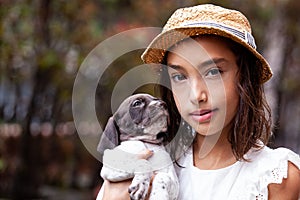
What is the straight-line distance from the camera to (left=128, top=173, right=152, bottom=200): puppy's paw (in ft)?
6.42

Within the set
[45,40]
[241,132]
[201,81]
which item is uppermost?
[201,81]

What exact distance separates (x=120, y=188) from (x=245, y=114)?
50 cm

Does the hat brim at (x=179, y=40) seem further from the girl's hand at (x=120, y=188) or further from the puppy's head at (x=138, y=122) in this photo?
the girl's hand at (x=120, y=188)

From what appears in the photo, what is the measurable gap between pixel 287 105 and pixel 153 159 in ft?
31.7

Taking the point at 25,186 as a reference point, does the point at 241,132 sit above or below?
above

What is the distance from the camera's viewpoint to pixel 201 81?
208 cm

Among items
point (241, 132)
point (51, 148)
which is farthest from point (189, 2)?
point (241, 132)

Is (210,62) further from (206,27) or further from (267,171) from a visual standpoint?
(267,171)

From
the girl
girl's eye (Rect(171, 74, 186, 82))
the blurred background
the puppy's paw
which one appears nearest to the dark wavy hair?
the girl

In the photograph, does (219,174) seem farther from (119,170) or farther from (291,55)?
(291,55)

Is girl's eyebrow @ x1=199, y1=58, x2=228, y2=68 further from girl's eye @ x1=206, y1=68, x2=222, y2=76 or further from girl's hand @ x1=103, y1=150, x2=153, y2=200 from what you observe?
girl's hand @ x1=103, y1=150, x2=153, y2=200

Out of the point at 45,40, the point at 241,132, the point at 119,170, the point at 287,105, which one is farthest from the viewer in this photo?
the point at 287,105

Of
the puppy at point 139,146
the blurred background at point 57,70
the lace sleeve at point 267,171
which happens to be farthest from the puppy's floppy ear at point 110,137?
the blurred background at point 57,70

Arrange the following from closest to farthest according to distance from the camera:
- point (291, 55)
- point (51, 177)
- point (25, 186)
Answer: point (25, 186)
point (51, 177)
point (291, 55)
